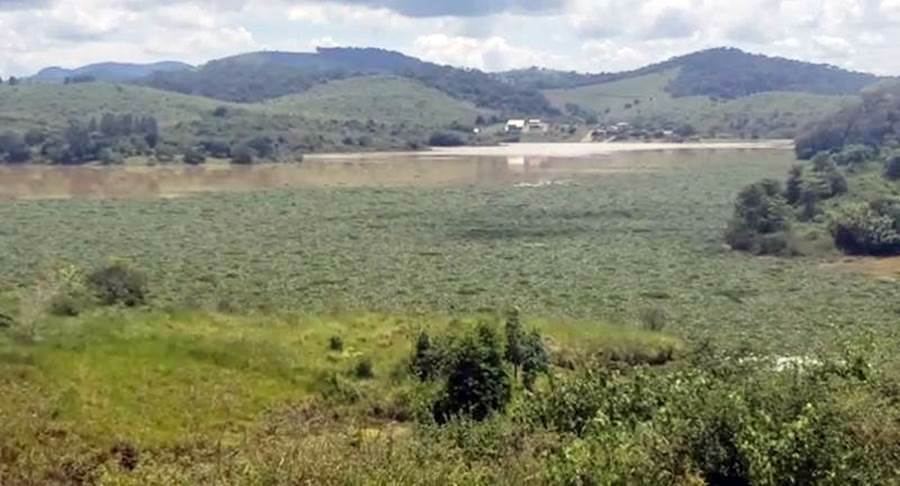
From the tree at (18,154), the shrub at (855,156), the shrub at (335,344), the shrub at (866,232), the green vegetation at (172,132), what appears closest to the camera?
the shrub at (335,344)

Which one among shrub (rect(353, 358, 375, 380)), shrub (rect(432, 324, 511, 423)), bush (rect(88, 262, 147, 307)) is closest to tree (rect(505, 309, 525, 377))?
shrub (rect(432, 324, 511, 423))

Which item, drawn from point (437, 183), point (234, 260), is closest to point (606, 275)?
point (234, 260)

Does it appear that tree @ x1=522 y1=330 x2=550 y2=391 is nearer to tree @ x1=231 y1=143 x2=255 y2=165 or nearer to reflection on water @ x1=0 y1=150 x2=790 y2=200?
reflection on water @ x1=0 y1=150 x2=790 y2=200

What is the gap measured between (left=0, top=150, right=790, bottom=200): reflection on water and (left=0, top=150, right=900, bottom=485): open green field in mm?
25877

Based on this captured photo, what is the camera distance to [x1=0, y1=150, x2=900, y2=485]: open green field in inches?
850

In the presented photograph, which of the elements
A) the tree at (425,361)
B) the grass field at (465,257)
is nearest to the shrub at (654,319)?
the grass field at (465,257)

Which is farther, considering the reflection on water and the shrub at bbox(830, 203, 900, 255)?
the reflection on water

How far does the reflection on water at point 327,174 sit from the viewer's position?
106m

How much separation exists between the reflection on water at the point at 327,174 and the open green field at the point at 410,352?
2588cm

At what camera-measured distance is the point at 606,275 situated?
188ft

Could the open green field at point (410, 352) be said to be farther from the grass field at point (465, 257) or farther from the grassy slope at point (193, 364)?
the grass field at point (465, 257)

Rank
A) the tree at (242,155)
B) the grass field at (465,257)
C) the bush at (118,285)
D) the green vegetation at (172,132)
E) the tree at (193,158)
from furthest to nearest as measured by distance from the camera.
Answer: the green vegetation at (172,132) < the tree at (242,155) < the tree at (193,158) < the grass field at (465,257) < the bush at (118,285)

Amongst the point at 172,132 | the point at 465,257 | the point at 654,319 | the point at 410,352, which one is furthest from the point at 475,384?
the point at 172,132

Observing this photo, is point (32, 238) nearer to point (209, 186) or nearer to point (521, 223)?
point (521, 223)
